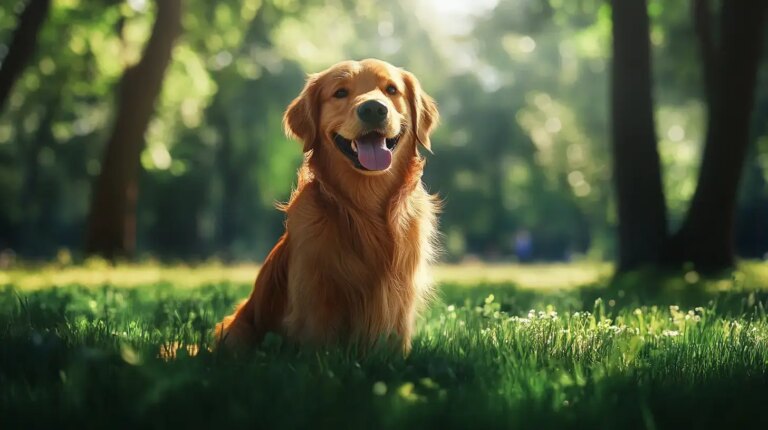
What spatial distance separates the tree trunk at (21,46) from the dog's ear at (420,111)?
8671mm

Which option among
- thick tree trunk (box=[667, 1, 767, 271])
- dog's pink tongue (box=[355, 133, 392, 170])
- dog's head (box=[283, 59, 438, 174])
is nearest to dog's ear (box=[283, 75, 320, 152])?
dog's head (box=[283, 59, 438, 174])

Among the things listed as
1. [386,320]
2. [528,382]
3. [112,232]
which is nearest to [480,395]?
[528,382]

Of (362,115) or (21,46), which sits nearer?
(362,115)

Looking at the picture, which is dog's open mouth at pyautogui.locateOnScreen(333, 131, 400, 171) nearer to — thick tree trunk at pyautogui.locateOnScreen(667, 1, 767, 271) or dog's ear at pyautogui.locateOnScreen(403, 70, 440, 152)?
dog's ear at pyautogui.locateOnScreen(403, 70, 440, 152)

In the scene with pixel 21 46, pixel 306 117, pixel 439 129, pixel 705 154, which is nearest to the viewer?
pixel 306 117

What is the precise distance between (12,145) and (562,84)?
25490 mm

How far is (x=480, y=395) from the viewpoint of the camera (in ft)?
10.1

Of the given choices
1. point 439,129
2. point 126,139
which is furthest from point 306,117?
point 439,129

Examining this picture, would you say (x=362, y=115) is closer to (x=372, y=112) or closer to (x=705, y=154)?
(x=372, y=112)

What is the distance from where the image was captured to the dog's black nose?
14.0 ft

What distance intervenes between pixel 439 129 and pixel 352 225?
33.5m

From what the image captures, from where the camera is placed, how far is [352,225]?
4469 mm

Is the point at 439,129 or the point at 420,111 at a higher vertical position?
the point at 420,111

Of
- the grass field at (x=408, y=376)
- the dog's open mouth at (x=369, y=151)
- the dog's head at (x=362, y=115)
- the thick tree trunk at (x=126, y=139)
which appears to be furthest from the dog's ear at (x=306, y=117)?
the thick tree trunk at (x=126, y=139)
